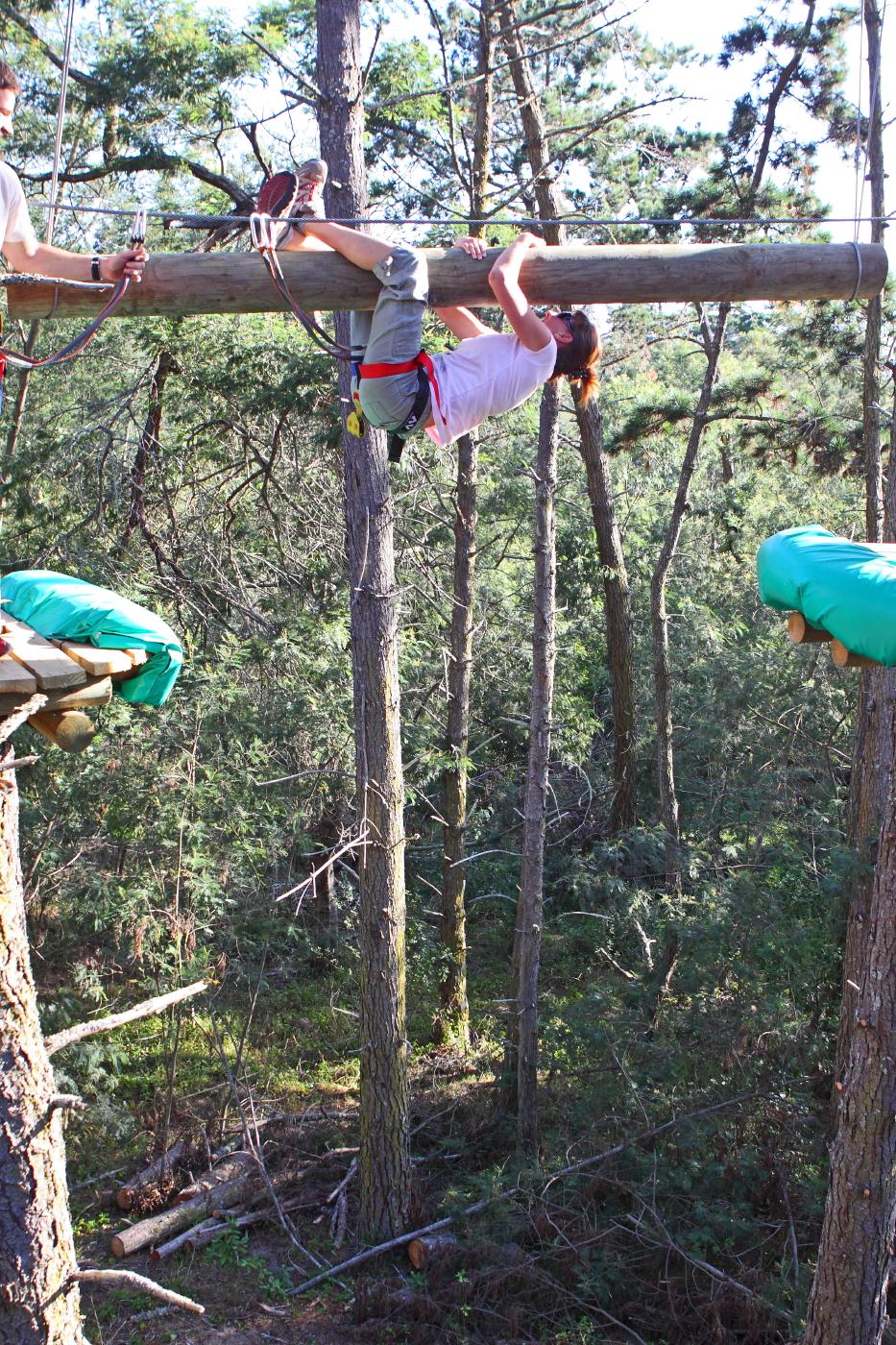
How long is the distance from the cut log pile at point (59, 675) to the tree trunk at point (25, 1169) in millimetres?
233

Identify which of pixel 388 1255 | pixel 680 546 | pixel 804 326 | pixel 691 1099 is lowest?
pixel 388 1255

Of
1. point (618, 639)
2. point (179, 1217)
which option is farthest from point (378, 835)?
point (618, 639)

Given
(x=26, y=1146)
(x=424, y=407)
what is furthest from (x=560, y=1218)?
(x=424, y=407)

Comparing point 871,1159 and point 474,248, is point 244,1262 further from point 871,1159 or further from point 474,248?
point 474,248

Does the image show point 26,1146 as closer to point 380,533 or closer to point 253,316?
point 380,533

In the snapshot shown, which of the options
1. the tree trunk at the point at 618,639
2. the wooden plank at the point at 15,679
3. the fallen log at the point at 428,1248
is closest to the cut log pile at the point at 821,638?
the wooden plank at the point at 15,679

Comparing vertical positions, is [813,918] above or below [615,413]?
below

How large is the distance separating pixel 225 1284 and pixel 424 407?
574cm

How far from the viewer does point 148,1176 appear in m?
7.81

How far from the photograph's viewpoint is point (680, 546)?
15750 millimetres

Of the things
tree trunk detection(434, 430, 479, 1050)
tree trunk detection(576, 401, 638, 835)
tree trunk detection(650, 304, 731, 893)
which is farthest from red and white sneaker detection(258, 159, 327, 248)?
tree trunk detection(576, 401, 638, 835)

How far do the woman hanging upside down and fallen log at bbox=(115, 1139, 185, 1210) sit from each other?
579 centimetres

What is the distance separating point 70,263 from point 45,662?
140cm

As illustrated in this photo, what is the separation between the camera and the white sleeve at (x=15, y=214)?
3.40 meters
